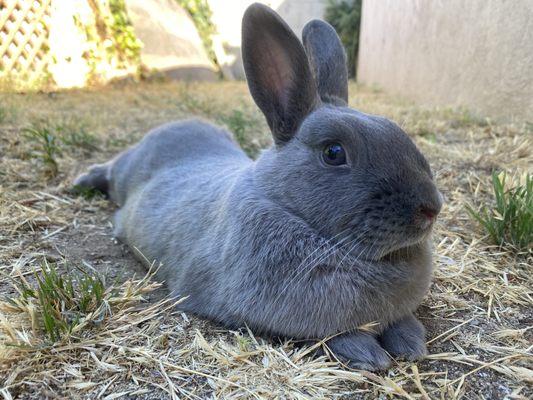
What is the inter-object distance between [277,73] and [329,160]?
0.52 metres

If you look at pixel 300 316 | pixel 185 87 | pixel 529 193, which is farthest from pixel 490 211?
pixel 185 87

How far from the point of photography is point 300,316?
196cm

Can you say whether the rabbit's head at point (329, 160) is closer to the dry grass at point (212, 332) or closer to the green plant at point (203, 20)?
the dry grass at point (212, 332)

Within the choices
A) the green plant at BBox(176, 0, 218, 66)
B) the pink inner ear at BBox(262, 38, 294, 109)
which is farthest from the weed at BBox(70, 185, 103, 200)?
the green plant at BBox(176, 0, 218, 66)

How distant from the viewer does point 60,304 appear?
2.02 m

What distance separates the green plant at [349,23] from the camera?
13.1 meters

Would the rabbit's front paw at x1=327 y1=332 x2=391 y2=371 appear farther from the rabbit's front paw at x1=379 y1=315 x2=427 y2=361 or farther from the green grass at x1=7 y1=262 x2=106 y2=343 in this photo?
the green grass at x1=7 y1=262 x2=106 y2=343

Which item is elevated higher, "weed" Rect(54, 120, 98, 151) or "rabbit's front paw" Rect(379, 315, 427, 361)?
"rabbit's front paw" Rect(379, 315, 427, 361)

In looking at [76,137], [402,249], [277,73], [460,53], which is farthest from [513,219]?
[460,53]

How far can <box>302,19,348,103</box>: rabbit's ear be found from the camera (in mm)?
2479

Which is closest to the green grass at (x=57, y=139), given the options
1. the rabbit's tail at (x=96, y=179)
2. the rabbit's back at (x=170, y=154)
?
the rabbit's tail at (x=96, y=179)

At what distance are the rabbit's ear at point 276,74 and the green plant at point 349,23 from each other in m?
11.4

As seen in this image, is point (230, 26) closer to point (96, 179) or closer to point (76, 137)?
point (76, 137)

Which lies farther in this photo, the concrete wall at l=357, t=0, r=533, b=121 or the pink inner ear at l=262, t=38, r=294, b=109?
the concrete wall at l=357, t=0, r=533, b=121
